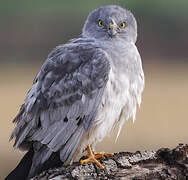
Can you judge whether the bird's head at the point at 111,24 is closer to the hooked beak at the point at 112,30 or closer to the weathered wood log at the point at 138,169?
the hooked beak at the point at 112,30

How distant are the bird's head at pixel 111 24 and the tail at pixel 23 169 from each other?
1535 mm

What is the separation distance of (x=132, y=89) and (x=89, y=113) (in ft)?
1.80

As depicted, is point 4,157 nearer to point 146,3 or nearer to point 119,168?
point 119,168

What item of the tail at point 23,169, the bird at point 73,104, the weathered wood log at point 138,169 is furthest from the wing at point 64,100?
the weathered wood log at point 138,169

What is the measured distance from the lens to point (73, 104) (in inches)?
301

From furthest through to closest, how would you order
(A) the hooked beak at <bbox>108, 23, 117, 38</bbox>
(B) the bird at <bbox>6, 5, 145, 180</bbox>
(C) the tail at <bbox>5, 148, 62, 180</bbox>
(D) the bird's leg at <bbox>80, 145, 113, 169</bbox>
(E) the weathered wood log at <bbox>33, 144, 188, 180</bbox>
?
1. (A) the hooked beak at <bbox>108, 23, 117, 38</bbox>
2. (B) the bird at <bbox>6, 5, 145, 180</bbox>
3. (C) the tail at <bbox>5, 148, 62, 180</bbox>
4. (D) the bird's leg at <bbox>80, 145, 113, 169</bbox>
5. (E) the weathered wood log at <bbox>33, 144, 188, 180</bbox>

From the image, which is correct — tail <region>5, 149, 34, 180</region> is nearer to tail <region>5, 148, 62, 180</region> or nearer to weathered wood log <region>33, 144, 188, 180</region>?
tail <region>5, 148, 62, 180</region>

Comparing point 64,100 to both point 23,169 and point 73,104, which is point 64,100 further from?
point 23,169

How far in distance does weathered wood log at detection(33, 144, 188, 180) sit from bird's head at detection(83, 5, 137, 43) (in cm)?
154

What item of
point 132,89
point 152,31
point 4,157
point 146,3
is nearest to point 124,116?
point 132,89

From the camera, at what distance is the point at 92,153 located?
755 cm

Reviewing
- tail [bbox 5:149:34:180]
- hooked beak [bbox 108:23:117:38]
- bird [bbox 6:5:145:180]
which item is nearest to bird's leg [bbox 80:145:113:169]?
bird [bbox 6:5:145:180]

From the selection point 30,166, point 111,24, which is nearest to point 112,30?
point 111,24

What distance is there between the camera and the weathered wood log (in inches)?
272
